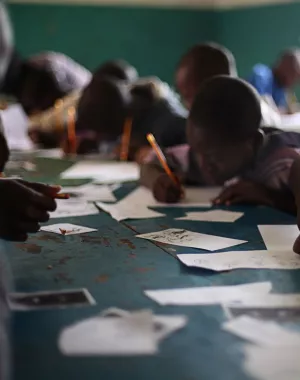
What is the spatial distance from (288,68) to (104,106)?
60.1 inches

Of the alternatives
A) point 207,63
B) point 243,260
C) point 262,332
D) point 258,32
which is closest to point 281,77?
point 258,32

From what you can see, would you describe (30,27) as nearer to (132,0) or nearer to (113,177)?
(132,0)

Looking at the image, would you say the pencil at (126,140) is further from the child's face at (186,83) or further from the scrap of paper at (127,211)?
the scrap of paper at (127,211)

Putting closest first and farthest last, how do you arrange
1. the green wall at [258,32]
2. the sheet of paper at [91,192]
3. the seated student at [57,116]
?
1. the sheet of paper at [91,192]
2. the seated student at [57,116]
3. the green wall at [258,32]

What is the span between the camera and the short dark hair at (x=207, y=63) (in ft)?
6.31

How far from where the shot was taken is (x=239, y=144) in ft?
4.74

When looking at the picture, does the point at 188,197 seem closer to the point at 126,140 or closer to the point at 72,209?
the point at 72,209

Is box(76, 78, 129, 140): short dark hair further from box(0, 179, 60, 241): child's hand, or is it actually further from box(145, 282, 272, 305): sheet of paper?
box(145, 282, 272, 305): sheet of paper

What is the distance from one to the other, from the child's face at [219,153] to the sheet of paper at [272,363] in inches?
30.2

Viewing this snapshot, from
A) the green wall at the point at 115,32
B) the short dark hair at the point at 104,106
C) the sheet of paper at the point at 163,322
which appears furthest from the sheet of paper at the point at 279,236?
the green wall at the point at 115,32

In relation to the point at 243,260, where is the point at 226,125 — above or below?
above

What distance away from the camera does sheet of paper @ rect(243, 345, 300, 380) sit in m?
0.66

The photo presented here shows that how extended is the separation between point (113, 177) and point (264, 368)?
132 centimetres

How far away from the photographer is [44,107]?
2.85 m
